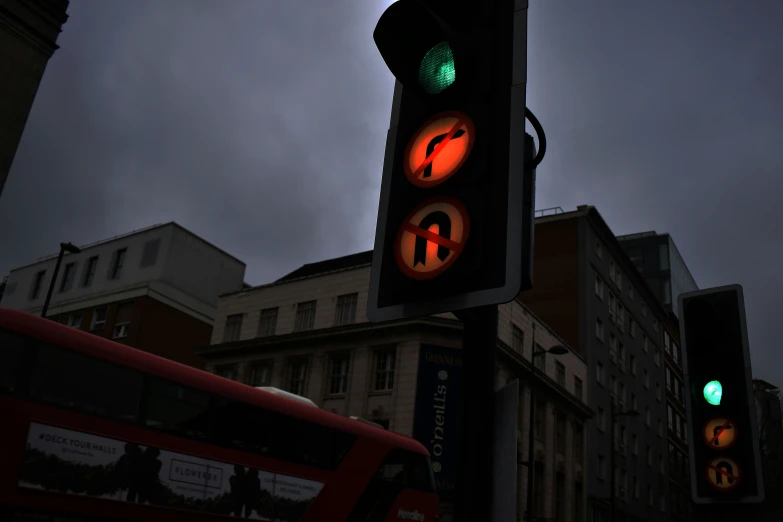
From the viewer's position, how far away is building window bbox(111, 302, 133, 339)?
148 ft

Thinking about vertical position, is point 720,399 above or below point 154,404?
below

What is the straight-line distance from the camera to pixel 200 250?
4978 cm

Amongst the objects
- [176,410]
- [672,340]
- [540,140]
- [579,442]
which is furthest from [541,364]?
[540,140]

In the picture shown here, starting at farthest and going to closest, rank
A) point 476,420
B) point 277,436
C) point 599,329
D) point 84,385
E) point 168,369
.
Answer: point 599,329 < point 277,436 < point 168,369 < point 84,385 < point 476,420

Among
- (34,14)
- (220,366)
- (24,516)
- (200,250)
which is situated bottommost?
(24,516)

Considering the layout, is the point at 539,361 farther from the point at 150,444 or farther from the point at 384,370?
the point at 150,444

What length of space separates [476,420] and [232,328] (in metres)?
42.8

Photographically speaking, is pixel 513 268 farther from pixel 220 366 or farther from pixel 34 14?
pixel 220 366

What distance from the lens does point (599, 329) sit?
50969 mm

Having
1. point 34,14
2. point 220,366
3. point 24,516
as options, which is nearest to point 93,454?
point 24,516

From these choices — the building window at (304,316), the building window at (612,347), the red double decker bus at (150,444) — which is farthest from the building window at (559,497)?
the red double decker bus at (150,444)

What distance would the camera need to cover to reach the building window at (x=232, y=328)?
43.4 m

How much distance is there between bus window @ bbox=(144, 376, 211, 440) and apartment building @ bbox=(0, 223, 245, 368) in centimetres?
3304

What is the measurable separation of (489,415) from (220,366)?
42342 millimetres
